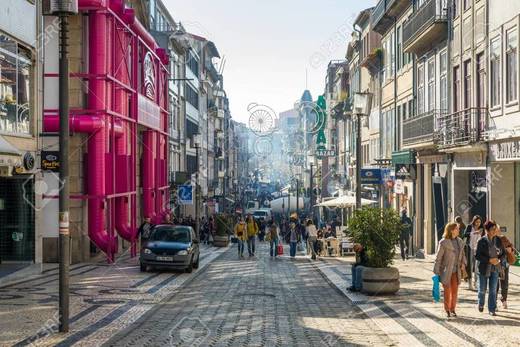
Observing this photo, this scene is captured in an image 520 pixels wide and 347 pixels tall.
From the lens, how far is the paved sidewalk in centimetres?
1169

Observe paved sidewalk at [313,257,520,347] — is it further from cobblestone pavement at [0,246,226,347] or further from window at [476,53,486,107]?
window at [476,53,486,107]

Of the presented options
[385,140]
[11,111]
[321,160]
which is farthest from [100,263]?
[321,160]

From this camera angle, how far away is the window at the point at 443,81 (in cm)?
2866

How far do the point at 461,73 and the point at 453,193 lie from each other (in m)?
4.13

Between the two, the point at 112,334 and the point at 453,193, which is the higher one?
the point at 453,193

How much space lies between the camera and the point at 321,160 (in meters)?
96.6

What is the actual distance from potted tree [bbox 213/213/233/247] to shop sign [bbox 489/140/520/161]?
2232cm

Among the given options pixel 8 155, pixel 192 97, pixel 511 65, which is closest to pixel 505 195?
pixel 511 65

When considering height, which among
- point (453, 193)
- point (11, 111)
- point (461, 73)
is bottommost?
point (453, 193)

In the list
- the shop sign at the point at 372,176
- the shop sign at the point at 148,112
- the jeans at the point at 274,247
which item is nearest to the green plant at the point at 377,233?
the jeans at the point at 274,247

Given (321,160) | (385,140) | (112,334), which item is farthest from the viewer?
(321,160)

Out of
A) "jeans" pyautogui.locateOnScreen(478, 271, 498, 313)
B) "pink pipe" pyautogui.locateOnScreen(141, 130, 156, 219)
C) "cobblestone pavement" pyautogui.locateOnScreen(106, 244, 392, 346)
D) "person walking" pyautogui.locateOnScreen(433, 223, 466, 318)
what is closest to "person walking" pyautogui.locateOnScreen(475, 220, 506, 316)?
"jeans" pyautogui.locateOnScreen(478, 271, 498, 313)

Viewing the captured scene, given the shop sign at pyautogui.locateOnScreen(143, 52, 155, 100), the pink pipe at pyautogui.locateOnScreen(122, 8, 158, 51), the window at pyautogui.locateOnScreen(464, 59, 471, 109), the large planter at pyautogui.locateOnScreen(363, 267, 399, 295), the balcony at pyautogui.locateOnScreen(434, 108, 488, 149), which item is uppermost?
the pink pipe at pyautogui.locateOnScreen(122, 8, 158, 51)

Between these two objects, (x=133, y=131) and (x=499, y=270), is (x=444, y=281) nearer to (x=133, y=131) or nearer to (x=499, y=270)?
(x=499, y=270)
